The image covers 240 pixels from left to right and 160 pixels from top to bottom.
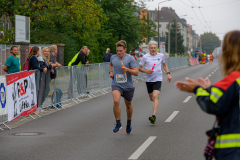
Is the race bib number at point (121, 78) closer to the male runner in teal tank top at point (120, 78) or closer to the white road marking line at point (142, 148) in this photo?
the male runner in teal tank top at point (120, 78)

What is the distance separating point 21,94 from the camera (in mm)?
10938

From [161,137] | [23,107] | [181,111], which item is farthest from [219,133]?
[181,111]

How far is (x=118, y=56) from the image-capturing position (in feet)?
29.1

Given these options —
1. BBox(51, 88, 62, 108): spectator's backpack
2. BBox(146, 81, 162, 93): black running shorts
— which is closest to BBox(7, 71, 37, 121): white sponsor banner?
BBox(51, 88, 62, 108): spectator's backpack

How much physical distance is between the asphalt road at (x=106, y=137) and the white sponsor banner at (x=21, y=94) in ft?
1.29

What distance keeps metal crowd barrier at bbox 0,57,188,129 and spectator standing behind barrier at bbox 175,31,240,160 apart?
23.7 ft

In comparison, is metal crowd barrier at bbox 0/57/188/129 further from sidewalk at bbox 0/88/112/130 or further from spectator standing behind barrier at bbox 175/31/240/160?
spectator standing behind barrier at bbox 175/31/240/160

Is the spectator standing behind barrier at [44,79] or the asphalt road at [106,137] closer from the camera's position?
the asphalt road at [106,137]

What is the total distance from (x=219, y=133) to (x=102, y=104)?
37.8 ft

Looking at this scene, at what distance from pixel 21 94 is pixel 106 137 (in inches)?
124

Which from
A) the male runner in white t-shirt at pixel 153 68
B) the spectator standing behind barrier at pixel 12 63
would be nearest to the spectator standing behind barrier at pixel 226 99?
the male runner in white t-shirt at pixel 153 68

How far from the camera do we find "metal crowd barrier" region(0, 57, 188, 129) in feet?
41.5

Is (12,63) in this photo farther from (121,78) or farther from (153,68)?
(121,78)

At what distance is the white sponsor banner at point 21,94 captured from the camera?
10.2m
